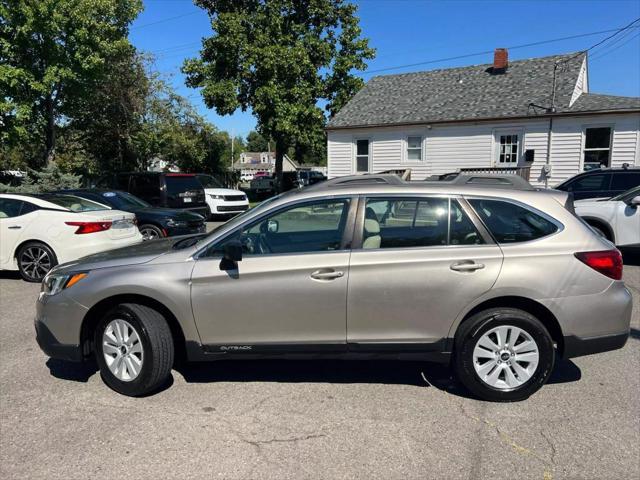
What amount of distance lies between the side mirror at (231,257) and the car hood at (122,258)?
0.58m

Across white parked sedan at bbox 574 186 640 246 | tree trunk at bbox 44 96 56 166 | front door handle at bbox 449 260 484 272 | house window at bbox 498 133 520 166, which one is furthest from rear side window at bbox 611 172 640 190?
tree trunk at bbox 44 96 56 166

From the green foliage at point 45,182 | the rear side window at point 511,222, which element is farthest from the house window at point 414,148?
the rear side window at point 511,222

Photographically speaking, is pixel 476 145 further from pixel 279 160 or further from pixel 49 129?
pixel 49 129

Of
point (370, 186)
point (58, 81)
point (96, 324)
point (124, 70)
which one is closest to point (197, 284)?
point (96, 324)

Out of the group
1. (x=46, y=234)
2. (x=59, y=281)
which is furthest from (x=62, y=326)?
(x=46, y=234)

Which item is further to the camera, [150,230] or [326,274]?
[150,230]

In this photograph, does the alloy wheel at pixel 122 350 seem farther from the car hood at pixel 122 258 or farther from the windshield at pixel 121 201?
the windshield at pixel 121 201

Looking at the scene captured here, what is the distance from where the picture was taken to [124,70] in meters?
22.2

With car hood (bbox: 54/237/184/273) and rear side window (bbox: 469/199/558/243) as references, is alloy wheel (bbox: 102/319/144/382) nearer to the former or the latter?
car hood (bbox: 54/237/184/273)

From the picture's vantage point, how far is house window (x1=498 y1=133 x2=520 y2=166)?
711 inches

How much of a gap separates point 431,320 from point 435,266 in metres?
0.41

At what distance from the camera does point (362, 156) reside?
21219mm

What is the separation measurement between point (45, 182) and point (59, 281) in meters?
15.8

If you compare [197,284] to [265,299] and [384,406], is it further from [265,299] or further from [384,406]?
[384,406]
